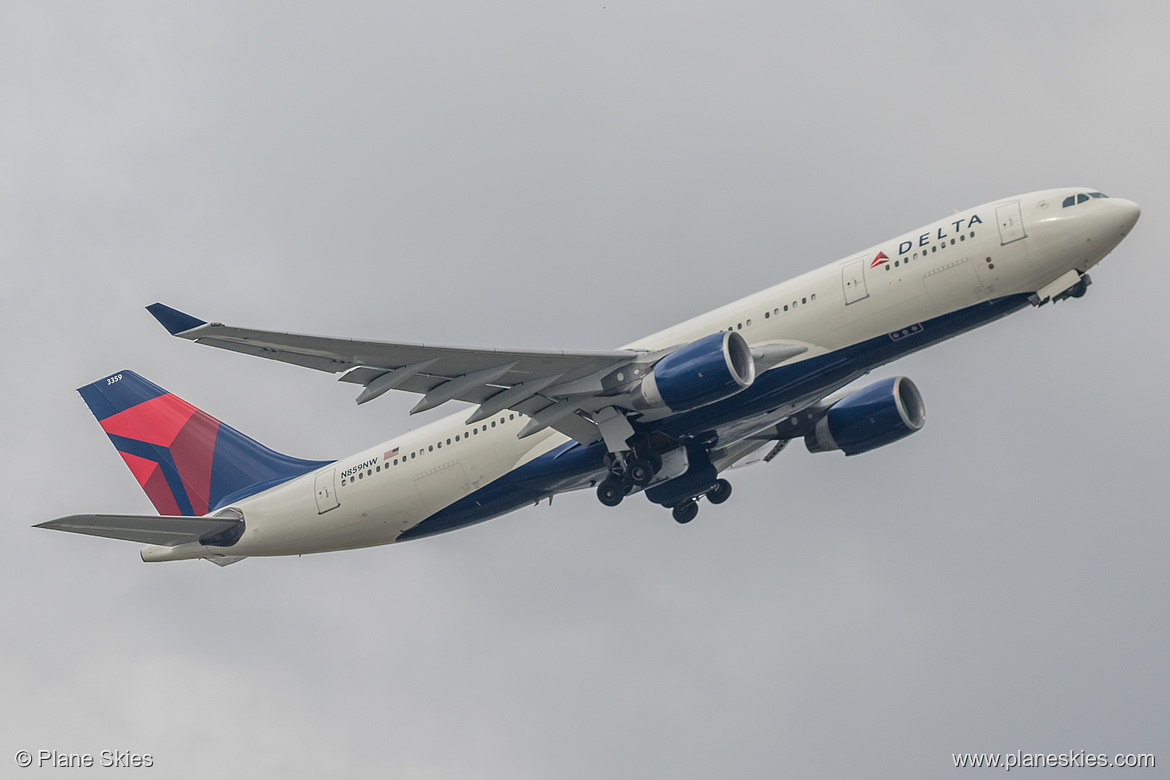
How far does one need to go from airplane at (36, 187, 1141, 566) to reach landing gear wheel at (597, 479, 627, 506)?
5 centimetres

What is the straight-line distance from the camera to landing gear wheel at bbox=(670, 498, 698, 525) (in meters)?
39.4

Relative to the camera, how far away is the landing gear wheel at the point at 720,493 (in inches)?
1547

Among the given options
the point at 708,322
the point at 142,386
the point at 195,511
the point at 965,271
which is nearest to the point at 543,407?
the point at 708,322

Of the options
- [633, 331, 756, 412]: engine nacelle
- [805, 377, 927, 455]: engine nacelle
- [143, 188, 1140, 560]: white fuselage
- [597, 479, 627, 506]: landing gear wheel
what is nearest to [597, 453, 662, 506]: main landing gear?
[597, 479, 627, 506]: landing gear wheel

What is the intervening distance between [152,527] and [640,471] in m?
13.8

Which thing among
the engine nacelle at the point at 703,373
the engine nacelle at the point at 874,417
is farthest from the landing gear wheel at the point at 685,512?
the engine nacelle at the point at 703,373

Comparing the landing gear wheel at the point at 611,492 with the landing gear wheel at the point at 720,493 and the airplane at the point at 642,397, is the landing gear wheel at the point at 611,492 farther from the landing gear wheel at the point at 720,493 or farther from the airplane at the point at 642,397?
the landing gear wheel at the point at 720,493

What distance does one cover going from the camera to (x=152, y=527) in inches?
1409

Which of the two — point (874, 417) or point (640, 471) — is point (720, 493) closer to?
point (874, 417)

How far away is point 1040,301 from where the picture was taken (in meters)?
30.2

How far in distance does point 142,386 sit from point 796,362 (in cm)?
2233

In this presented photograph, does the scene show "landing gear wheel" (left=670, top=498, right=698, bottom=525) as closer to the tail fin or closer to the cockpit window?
the tail fin

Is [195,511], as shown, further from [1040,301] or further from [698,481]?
[1040,301]

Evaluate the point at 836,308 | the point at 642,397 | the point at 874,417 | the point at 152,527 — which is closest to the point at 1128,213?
the point at 836,308
